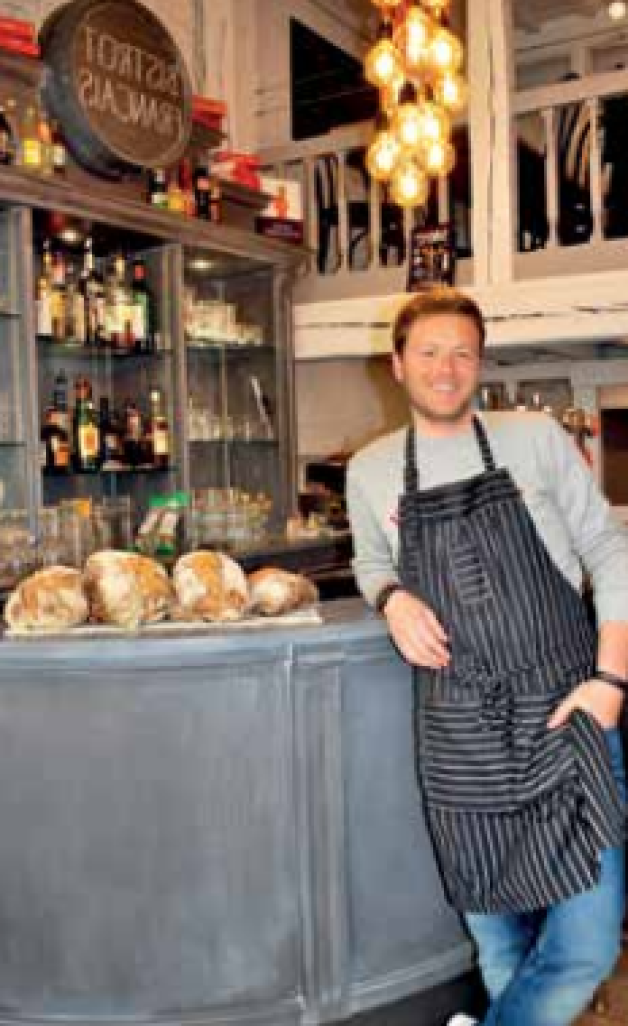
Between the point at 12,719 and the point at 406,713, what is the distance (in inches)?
30.1

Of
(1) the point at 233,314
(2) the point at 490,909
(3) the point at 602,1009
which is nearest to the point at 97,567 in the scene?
(2) the point at 490,909

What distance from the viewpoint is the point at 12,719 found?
204cm

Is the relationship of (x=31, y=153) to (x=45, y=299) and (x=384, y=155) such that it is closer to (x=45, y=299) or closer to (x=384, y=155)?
(x=45, y=299)

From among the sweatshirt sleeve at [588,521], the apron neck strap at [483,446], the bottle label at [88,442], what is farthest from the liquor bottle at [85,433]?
the sweatshirt sleeve at [588,521]

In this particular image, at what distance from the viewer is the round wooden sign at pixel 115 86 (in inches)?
155

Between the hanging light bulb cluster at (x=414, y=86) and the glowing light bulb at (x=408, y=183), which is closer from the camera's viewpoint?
the hanging light bulb cluster at (x=414, y=86)

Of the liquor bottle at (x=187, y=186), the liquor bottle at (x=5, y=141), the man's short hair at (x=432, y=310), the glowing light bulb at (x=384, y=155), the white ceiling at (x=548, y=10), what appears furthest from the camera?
the white ceiling at (x=548, y=10)

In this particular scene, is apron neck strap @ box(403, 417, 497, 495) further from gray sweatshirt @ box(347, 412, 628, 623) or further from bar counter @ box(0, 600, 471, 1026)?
bar counter @ box(0, 600, 471, 1026)

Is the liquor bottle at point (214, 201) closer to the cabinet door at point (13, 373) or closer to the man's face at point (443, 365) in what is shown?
the cabinet door at point (13, 373)

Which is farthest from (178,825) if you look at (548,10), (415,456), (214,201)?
(548,10)

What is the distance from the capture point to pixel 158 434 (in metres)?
4.44

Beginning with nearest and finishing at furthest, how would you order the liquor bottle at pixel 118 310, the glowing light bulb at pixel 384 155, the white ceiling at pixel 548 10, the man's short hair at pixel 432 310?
the man's short hair at pixel 432 310, the glowing light bulb at pixel 384 155, the liquor bottle at pixel 118 310, the white ceiling at pixel 548 10

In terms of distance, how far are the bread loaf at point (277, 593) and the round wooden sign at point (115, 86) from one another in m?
2.41

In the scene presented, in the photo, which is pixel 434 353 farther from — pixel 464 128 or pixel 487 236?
pixel 464 128
